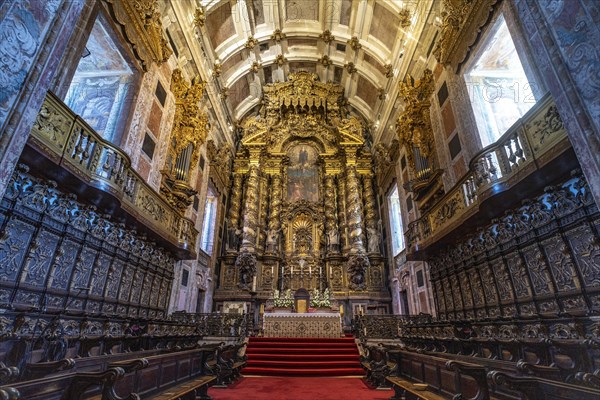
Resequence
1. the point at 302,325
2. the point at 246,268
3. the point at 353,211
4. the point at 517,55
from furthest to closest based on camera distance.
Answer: the point at 353,211, the point at 246,268, the point at 302,325, the point at 517,55

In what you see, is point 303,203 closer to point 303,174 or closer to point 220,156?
point 303,174

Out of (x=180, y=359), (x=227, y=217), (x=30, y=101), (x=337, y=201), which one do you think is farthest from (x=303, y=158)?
(x=30, y=101)

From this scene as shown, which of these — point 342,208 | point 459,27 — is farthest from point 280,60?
point 459,27

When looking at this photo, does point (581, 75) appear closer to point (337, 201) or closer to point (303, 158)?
point (337, 201)

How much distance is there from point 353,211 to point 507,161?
36.3 ft

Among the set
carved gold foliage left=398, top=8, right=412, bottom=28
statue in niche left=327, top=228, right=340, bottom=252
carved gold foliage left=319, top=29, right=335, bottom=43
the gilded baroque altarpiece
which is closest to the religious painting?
the gilded baroque altarpiece

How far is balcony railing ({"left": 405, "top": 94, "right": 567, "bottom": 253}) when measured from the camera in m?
5.14

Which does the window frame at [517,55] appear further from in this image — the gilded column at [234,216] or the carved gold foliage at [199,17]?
the gilded column at [234,216]

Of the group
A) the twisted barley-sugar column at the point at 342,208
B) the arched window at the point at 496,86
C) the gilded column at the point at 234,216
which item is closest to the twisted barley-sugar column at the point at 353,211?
the twisted barley-sugar column at the point at 342,208

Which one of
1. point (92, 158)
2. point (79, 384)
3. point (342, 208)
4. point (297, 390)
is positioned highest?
point (342, 208)

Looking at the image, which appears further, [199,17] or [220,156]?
[220,156]

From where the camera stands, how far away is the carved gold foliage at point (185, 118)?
36.2ft

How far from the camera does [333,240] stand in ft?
54.5

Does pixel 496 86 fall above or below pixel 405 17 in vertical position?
below
